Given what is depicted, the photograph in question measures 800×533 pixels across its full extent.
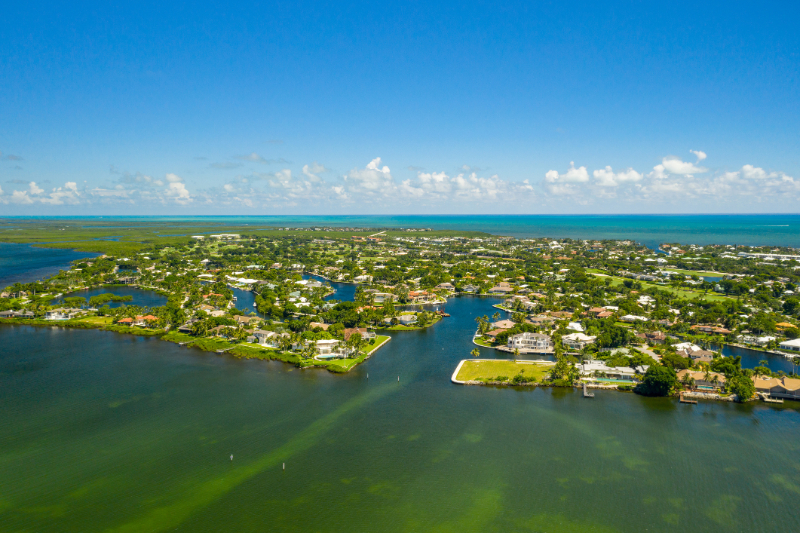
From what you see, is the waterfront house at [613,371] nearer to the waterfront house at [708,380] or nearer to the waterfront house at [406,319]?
the waterfront house at [708,380]

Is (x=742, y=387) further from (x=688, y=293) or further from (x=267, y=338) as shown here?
(x=688, y=293)

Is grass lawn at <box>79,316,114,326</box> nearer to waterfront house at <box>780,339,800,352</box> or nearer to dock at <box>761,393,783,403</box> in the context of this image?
dock at <box>761,393,783,403</box>

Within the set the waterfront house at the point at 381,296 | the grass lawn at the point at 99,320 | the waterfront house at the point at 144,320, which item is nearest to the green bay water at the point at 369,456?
the waterfront house at the point at 144,320

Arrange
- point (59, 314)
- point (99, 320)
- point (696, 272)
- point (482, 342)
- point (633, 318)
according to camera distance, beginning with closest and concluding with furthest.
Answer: point (482, 342) → point (99, 320) → point (633, 318) → point (59, 314) → point (696, 272)

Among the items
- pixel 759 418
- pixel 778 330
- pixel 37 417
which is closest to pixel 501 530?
pixel 759 418

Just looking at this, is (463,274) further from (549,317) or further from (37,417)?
(37,417)

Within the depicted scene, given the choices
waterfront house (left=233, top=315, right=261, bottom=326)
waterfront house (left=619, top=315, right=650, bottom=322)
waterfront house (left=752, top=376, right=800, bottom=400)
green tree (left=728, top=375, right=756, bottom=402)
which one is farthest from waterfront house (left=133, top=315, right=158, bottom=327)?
waterfront house (left=752, top=376, right=800, bottom=400)

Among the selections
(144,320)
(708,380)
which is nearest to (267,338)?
(144,320)
